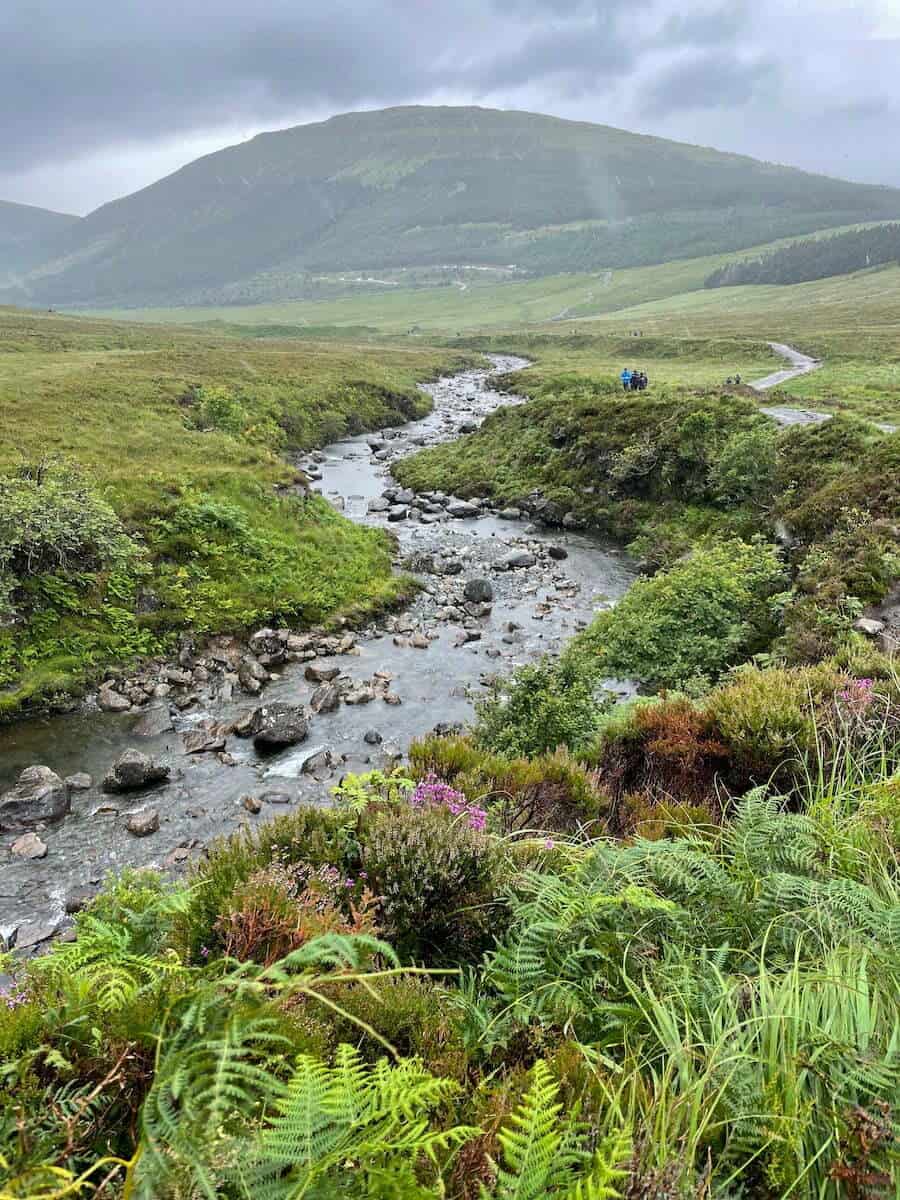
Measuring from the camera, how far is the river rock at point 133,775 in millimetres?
11945

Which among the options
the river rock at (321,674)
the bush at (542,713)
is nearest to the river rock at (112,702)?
the river rock at (321,674)

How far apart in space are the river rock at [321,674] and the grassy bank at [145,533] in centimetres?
290

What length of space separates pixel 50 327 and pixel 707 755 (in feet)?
328

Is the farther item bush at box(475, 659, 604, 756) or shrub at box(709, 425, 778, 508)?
shrub at box(709, 425, 778, 508)

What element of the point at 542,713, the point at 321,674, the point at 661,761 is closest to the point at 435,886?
the point at 661,761

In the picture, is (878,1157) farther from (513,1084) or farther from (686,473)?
(686,473)

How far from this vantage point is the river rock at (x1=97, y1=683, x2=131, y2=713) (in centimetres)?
1458

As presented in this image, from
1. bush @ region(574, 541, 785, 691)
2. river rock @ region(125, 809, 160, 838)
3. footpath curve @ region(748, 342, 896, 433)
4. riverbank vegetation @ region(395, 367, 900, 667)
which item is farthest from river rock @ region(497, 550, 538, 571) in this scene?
river rock @ region(125, 809, 160, 838)

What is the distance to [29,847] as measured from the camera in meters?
10.3

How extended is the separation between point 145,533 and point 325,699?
916 centimetres

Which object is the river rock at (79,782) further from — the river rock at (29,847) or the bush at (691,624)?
the bush at (691,624)

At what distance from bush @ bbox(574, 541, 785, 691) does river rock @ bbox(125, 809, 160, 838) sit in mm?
8199

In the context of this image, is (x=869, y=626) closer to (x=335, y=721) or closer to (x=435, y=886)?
(x=335, y=721)

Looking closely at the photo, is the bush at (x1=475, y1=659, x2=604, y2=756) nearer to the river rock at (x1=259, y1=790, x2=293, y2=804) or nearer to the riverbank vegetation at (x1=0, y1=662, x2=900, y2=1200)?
the river rock at (x1=259, y1=790, x2=293, y2=804)
